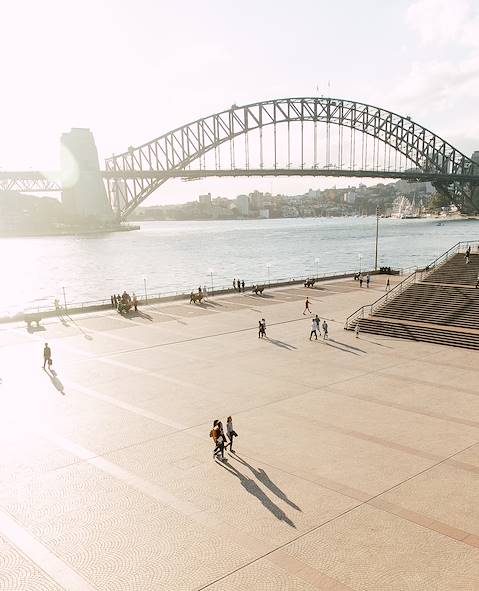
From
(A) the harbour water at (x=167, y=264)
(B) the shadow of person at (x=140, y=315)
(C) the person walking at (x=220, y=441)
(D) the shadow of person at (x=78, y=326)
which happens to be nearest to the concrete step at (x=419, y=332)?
(B) the shadow of person at (x=140, y=315)

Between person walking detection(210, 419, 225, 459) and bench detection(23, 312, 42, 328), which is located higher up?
person walking detection(210, 419, 225, 459)

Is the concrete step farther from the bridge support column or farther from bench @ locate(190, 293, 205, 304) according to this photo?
the bridge support column

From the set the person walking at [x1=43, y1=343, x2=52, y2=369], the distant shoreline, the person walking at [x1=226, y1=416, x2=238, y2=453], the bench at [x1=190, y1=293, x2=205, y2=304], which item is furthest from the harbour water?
the distant shoreline

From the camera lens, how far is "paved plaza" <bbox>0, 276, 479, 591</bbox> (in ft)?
29.1

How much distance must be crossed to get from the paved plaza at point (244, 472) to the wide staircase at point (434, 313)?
2123 millimetres

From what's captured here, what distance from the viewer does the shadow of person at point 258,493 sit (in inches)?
407

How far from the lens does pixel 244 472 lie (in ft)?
40.3

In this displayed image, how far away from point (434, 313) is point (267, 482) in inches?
771

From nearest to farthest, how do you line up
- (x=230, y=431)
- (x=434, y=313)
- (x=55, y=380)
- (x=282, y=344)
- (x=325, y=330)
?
(x=230, y=431), (x=55, y=380), (x=282, y=344), (x=325, y=330), (x=434, y=313)

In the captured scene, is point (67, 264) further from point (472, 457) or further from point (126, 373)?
point (472, 457)

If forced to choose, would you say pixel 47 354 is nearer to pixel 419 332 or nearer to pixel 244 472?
pixel 244 472

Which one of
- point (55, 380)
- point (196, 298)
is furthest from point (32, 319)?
point (55, 380)

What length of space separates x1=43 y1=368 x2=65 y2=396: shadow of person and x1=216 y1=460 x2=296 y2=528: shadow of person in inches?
317

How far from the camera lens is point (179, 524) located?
10.1 meters
